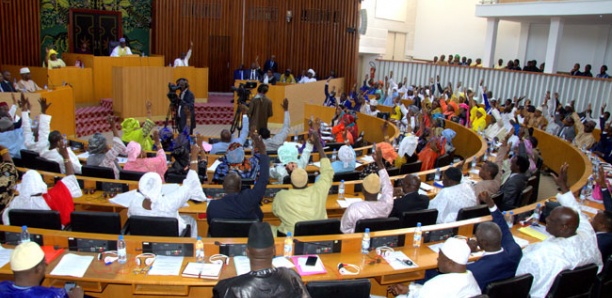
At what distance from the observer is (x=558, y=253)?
13.4 feet

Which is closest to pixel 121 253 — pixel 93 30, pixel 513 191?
pixel 513 191

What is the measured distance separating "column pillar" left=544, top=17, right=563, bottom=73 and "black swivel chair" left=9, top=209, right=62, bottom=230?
15842 millimetres

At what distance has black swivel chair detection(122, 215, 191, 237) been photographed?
14.5ft

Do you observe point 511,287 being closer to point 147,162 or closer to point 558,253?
point 558,253

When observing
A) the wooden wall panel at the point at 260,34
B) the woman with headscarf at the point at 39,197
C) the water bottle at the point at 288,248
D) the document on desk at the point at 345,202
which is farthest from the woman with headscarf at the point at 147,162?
the wooden wall panel at the point at 260,34

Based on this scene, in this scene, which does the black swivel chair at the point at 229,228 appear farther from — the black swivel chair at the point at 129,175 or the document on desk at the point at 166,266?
the black swivel chair at the point at 129,175

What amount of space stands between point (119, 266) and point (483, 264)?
2922mm

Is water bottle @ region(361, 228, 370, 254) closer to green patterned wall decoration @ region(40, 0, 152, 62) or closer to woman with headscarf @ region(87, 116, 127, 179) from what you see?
woman with headscarf @ region(87, 116, 127, 179)

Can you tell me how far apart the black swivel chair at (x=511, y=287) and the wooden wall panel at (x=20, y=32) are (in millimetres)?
15134

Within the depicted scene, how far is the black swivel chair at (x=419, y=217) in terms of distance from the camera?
508 centimetres

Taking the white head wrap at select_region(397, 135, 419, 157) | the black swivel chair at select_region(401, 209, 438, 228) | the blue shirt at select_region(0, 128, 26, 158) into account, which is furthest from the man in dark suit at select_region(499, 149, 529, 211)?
the blue shirt at select_region(0, 128, 26, 158)

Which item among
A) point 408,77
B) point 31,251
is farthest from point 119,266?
point 408,77

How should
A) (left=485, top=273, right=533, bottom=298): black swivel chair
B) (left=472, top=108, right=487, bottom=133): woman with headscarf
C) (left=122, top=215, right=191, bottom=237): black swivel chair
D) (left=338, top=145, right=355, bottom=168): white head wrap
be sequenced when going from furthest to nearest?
(left=472, top=108, right=487, bottom=133): woman with headscarf < (left=338, top=145, right=355, bottom=168): white head wrap < (left=122, top=215, right=191, bottom=237): black swivel chair < (left=485, top=273, right=533, bottom=298): black swivel chair

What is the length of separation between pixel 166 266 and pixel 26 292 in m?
1.23
